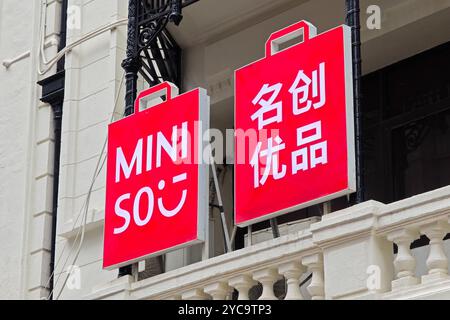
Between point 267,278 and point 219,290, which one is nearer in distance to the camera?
point 267,278

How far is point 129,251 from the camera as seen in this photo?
46.6ft

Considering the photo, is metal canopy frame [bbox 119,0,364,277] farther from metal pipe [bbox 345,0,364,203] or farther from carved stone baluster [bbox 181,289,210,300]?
carved stone baluster [bbox 181,289,210,300]

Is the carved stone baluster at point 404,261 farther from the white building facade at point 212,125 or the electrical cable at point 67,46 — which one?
the electrical cable at point 67,46

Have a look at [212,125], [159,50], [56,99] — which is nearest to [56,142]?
[56,99]

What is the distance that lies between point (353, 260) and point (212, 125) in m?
5.64

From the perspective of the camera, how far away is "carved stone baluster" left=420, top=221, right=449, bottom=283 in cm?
1148

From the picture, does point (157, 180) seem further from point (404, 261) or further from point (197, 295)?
point (404, 261)

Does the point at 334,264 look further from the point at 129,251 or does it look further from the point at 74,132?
the point at 74,132

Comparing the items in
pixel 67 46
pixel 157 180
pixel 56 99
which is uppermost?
pixel 67 46

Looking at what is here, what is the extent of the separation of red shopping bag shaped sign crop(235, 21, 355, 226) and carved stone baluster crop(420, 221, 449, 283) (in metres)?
1.03

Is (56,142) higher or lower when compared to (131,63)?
lower

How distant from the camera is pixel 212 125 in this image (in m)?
17.3
